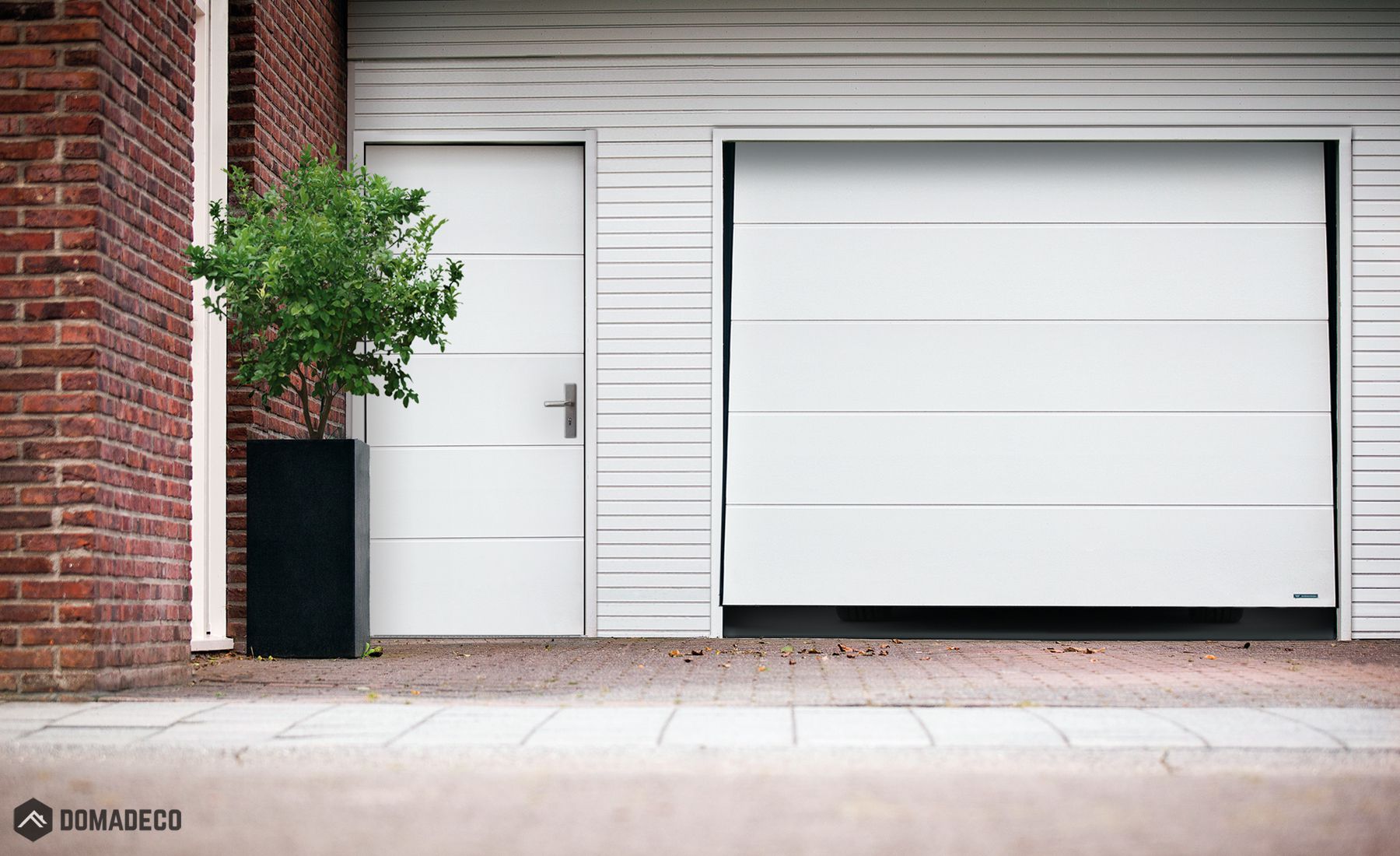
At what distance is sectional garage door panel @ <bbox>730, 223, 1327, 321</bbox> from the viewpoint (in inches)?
317

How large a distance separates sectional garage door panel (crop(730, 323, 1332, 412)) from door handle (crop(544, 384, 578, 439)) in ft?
2.79

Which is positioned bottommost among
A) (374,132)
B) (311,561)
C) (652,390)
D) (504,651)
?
(504,651)

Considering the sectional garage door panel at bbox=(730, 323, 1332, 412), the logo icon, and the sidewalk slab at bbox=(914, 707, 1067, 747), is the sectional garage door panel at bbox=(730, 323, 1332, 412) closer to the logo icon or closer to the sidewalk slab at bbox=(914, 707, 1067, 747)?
the sidewalk slab at bbox=(914, 707, 1067, 747)

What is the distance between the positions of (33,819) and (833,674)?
321cm

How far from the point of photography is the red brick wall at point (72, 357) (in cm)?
460

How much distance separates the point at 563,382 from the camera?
804 cm

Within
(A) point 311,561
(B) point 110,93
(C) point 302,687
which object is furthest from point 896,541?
(B) point 110,93

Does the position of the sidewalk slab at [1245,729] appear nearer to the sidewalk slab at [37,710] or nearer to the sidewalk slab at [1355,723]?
the sidewalk slab at [1355,723]

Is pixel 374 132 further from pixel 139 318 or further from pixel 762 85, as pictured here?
Result: pixel 139 318

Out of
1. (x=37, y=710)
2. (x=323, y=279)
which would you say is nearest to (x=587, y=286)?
(x=323, y=279)

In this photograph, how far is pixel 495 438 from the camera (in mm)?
8047

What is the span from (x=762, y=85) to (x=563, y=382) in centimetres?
196

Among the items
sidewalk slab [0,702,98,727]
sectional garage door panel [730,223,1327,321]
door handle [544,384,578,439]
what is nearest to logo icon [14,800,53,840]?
sidewalk slab [0,702,98,727]

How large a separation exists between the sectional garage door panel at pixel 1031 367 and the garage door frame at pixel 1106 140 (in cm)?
12
